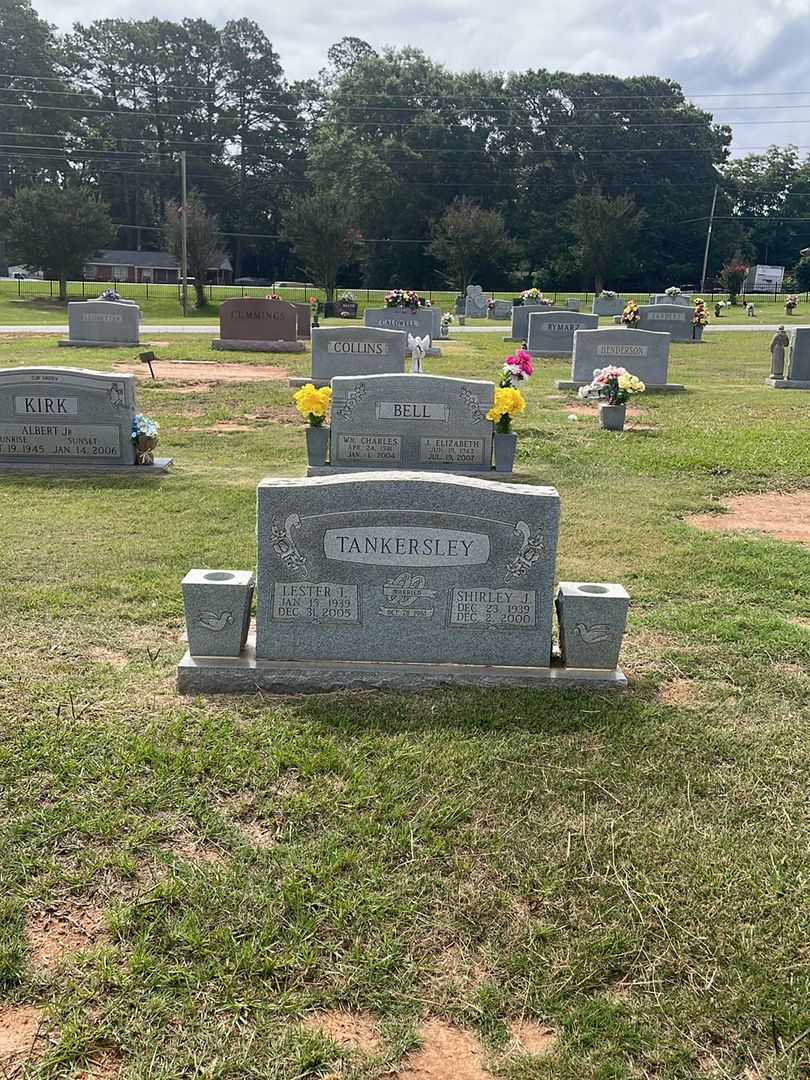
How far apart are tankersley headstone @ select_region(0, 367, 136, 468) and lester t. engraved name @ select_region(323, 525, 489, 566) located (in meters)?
6.53

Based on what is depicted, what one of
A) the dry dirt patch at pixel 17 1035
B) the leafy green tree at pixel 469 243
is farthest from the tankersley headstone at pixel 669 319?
the dry dirt patch at pixel 17 1035

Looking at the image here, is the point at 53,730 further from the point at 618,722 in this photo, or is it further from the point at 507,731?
the point at 618,722

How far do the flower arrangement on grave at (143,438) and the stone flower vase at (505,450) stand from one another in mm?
3990

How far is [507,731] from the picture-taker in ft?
15.0

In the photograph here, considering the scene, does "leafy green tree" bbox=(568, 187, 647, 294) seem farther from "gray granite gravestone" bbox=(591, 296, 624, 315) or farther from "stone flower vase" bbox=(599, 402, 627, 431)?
"stone flower vase" bbox=(599, 402, 627, 431)

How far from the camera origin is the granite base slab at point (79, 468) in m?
10.7

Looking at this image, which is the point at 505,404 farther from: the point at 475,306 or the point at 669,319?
the point at 475,306

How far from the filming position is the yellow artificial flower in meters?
10.7

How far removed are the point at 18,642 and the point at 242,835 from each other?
2.57 metres

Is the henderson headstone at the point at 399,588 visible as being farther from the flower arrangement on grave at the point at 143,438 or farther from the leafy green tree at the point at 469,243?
the leafy green tree at the point at 469,243

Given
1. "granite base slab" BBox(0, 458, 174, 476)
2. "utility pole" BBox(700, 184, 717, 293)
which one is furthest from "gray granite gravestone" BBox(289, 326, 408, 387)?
"utility pole" BBox(700, 184, 717, 293)

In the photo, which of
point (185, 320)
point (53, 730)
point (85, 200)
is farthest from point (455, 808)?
point (85, 200)

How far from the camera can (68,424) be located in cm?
1082

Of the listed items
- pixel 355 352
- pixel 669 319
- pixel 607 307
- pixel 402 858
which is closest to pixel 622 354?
pixel 355 352
